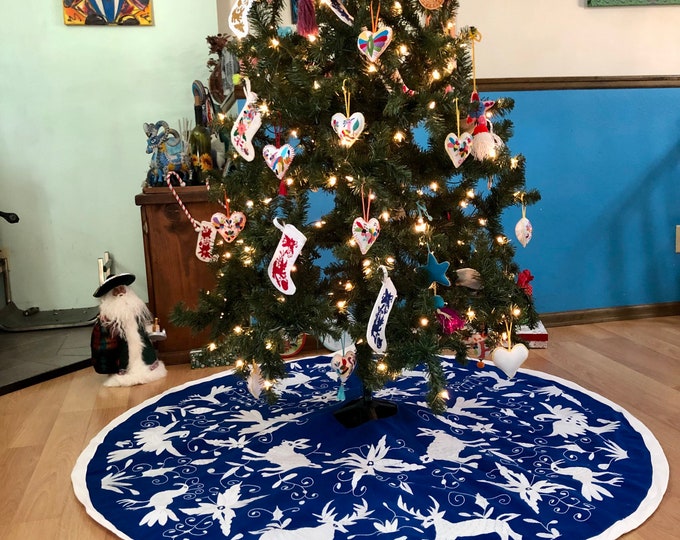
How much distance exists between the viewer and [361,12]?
1.57 meters

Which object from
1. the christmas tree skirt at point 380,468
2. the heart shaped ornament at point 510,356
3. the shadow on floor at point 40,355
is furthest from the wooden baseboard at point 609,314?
the shadow on floor at point 40,355

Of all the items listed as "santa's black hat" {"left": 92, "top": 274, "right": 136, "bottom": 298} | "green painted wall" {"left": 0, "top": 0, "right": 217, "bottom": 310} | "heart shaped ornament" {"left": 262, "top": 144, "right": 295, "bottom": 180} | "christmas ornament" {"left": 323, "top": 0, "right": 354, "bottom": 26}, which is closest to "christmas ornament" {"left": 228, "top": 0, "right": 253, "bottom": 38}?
"christmas ornament" {"left": 323, "top": 0, "right": 354, "bottom": 26}

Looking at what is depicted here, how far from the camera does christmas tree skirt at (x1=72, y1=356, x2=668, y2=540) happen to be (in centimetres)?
141

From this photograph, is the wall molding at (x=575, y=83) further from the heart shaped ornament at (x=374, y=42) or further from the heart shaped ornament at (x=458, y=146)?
the heart shaped ornament at (x=374, y=42)

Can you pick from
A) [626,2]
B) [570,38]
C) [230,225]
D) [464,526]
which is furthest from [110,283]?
[626,2]

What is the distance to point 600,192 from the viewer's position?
3.04 m

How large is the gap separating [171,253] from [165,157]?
0.42 meters

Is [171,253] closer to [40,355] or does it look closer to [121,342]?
[121,342]

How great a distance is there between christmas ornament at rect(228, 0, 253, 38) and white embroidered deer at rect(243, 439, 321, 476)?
3.71 feet

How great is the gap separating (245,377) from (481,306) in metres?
0.70

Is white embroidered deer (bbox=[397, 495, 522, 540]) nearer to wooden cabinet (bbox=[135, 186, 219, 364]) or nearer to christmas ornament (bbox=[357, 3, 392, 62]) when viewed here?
christmas ornament (bbox=[357, 3, 392, 62])

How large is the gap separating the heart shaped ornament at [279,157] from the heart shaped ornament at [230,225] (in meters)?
0.21

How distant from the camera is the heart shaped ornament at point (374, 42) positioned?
1518mm

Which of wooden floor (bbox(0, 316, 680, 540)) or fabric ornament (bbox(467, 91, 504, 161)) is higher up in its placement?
fabric ornament (bbox(467, 91, 504, 161))
